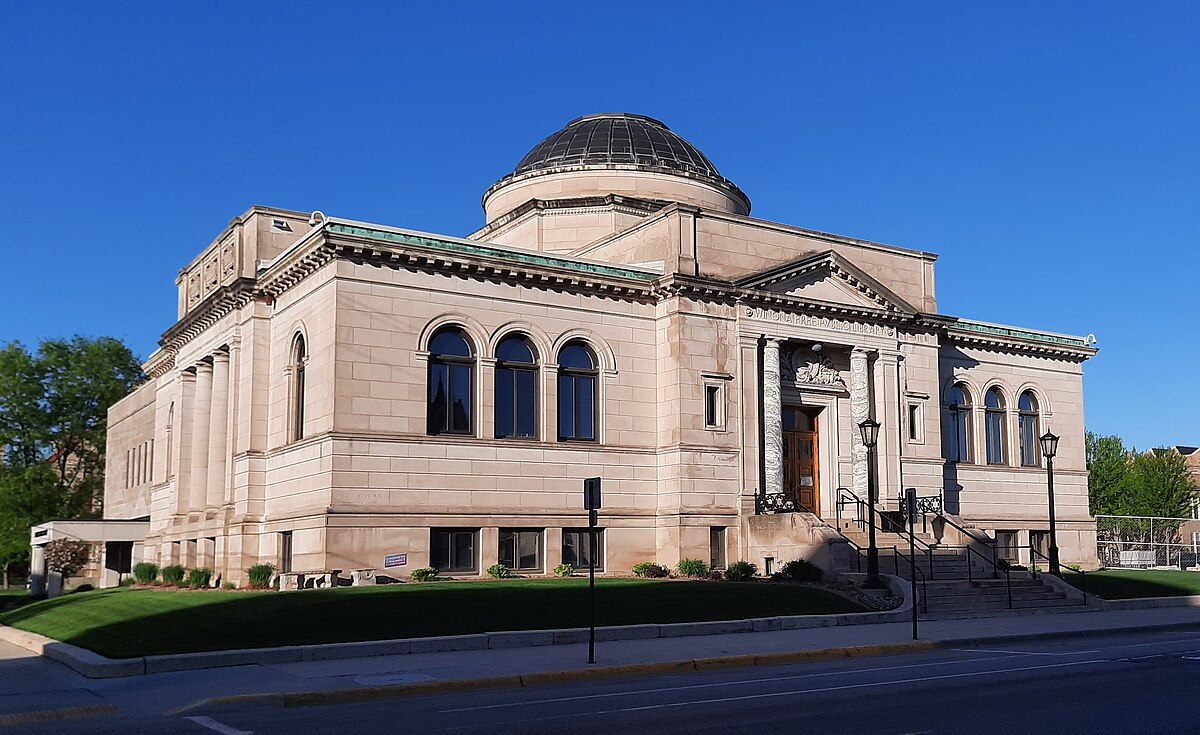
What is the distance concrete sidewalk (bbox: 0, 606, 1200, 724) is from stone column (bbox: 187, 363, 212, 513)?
17.7 meters

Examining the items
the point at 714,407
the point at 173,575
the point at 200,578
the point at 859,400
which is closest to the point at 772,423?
the point at 714,407

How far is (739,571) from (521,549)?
620 centimetres

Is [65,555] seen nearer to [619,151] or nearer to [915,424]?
[619,151]

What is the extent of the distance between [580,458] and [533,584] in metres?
6.64

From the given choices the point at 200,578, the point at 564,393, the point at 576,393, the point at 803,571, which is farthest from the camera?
the point at 200,578

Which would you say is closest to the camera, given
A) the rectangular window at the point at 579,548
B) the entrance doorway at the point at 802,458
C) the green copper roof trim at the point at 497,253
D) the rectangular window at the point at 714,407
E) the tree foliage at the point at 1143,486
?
the green copper roof trim at the point at 497,253

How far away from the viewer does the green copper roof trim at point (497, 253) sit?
33.0 meters

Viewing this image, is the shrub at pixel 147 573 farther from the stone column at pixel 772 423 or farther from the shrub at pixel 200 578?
the stone column at pixel 772 423

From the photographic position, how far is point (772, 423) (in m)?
37.4

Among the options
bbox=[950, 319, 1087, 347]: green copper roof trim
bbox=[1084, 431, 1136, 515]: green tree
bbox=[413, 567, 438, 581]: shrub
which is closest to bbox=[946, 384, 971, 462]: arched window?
bbox=[950, 319, 1087, 347]: green copper roof trim

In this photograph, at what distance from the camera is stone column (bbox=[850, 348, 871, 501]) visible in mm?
39500

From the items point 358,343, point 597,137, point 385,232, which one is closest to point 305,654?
point 358,343

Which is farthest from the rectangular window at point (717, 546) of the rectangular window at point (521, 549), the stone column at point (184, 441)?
the stone column at point (184, 441)

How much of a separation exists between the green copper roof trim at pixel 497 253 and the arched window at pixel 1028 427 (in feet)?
60.9
